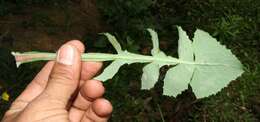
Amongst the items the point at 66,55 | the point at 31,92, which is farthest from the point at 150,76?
the point at 31,92

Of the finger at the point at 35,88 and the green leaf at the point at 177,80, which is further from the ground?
the green leaf at the point at 177,80

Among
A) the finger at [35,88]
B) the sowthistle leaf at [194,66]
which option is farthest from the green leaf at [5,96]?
the sowthistle leaf at [194,66]

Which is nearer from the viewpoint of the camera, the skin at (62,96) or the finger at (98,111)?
the skin at (62,96)

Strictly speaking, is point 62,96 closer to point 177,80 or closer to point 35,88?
point 35,88

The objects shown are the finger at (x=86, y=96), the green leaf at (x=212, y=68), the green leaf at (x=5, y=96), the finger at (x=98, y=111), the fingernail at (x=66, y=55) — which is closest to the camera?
the green leaf at (x=212, y=68)

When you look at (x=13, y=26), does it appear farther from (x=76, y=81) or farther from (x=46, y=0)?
(x=76, y=81)

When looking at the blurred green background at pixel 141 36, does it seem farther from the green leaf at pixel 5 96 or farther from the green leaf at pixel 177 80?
the green leaf at pixel 177 80

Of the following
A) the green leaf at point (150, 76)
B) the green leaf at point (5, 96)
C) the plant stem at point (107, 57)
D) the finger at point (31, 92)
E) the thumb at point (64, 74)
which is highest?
the plant stem at point (107, 57)

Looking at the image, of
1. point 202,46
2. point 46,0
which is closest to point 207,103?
point 46,0
